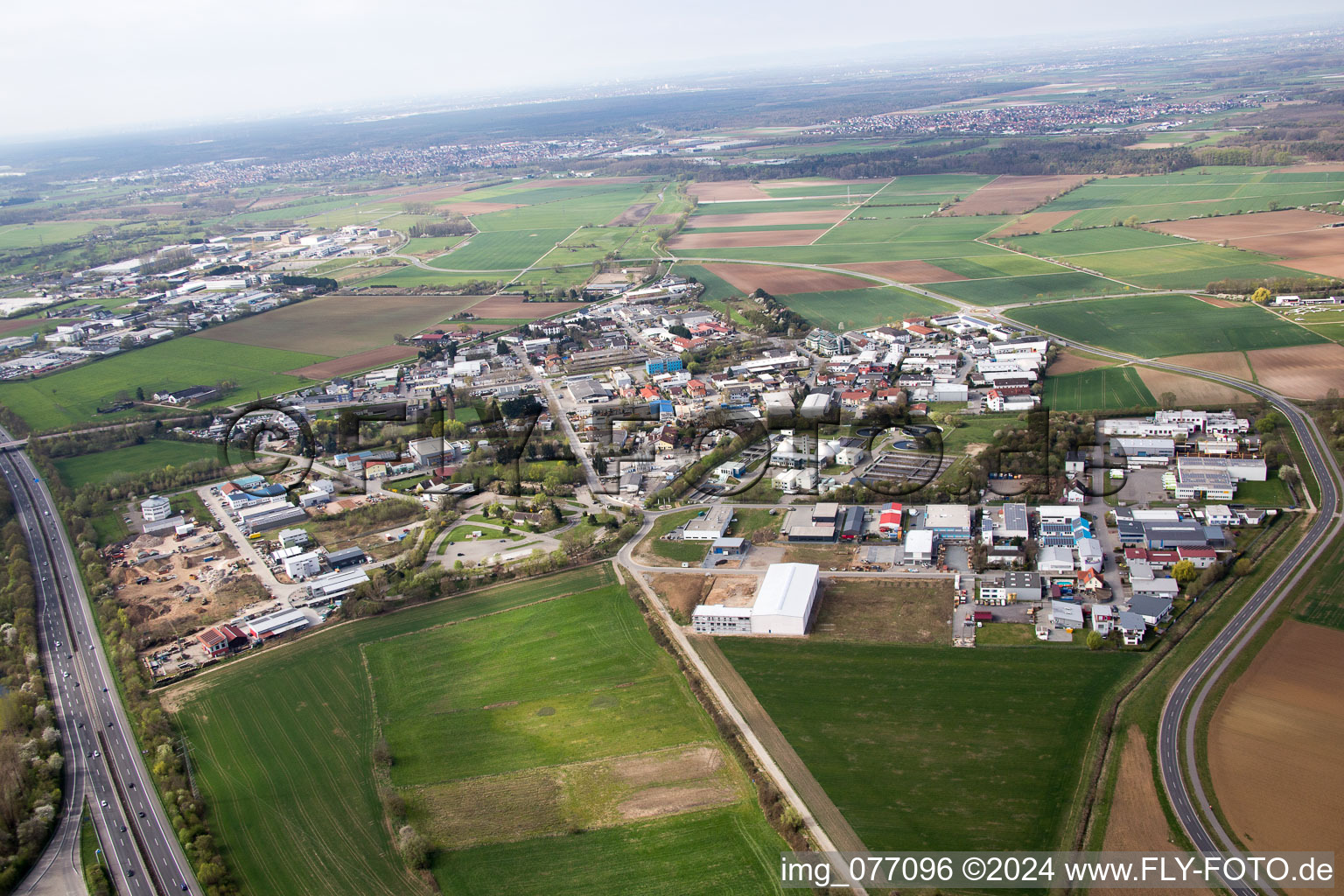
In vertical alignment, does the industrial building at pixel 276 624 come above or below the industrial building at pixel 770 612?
below

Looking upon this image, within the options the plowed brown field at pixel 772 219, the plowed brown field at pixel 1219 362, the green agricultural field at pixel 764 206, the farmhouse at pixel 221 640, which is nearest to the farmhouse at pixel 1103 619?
the plowed brown field at pixel 1219 362

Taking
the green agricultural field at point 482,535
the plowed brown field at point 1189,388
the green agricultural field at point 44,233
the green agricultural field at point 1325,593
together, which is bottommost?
the green agricultural field at point 482,535

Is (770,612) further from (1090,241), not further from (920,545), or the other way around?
(1090,241)

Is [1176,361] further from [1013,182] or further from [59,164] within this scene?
[59,164]

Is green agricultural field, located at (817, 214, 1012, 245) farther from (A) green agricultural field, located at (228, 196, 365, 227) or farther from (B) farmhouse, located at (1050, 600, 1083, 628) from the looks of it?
(A) green agricultural field, located at (228, 196, 365, 227)

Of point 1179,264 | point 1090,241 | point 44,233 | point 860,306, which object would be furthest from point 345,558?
point 44,233

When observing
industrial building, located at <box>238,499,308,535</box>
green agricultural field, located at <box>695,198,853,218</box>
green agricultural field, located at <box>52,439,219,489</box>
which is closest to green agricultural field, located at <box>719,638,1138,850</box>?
industrial building, located at <box>238,499,308,535</box>

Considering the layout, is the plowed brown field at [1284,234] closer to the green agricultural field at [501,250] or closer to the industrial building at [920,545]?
the industrial building at [920,545]
